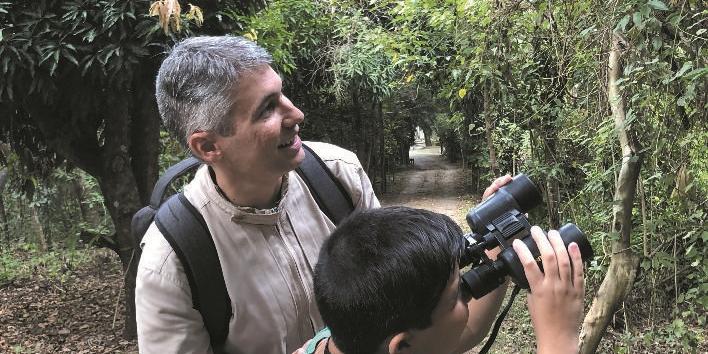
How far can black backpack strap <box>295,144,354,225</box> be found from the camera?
1451mm

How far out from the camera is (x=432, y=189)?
14812 mm

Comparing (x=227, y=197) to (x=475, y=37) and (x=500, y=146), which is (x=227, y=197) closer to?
(x=475, y=37)

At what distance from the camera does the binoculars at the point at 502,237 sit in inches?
45.6

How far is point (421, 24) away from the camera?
24.7ft

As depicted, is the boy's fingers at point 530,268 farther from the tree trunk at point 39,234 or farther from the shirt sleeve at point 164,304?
the tree trunk at point 39,234

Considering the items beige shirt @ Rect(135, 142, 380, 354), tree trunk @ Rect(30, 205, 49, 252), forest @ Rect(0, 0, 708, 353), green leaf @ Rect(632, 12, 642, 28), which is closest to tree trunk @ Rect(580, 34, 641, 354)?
forest @ Rect(0, 0, 708, 353)

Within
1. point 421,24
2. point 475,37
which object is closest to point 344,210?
point 475,37

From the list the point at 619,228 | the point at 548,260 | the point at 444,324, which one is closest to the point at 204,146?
the point at 444,324

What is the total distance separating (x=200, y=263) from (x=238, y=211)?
0.48 feet

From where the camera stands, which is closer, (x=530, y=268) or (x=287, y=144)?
(x=530, y=268)

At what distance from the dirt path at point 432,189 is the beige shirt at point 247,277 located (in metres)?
8.75

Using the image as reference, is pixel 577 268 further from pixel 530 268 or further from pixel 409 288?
pixel 409 288

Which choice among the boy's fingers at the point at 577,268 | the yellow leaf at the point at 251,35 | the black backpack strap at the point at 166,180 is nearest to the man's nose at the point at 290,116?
the black backpack strap at the point at 166,180

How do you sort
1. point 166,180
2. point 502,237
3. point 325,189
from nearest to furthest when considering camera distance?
point 502,237 → point 325,189 → point 166,180
